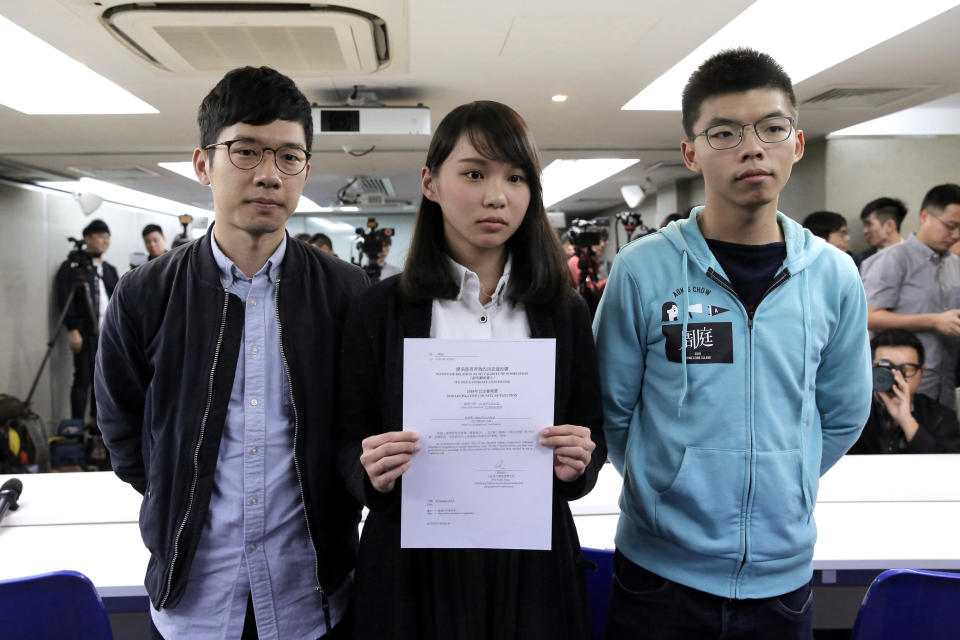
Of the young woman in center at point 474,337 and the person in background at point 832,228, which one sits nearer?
the young woman in center at point 474,337

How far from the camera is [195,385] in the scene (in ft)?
3.43

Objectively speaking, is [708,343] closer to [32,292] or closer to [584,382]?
[584,382]

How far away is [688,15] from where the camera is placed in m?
2.95

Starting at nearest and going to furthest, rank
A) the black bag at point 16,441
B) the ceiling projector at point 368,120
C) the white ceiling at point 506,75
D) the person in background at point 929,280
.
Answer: the white ceiling at point 506,75 < the person in background at point 929,280 < the black bag at point 16,441 < the ceiling projector at point 368,120

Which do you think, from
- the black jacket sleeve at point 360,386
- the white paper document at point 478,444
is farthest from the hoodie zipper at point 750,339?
the black jacket sleeve at point 360,386

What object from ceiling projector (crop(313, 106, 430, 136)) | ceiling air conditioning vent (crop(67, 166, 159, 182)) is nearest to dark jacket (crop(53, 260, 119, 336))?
ceiling air conditioning vent (crop(67, 166, 159, 182))

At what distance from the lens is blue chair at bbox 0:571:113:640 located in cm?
108

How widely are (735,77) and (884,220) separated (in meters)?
4.12

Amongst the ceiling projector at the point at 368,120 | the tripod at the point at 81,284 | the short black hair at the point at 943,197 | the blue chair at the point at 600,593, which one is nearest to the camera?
Result: the blue chair at the point at 600,593

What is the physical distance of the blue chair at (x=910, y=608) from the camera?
1106mm

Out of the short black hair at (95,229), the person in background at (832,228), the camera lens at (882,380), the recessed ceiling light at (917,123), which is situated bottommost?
the camera lens at (882,380)

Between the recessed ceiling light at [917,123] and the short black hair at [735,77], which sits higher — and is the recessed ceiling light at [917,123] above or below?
above

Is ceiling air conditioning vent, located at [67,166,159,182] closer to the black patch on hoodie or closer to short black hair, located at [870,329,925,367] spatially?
short black hair, located at [870,329,925,367]

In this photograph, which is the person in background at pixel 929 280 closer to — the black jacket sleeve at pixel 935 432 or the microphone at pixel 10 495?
the black jacket sleeve at pixel 935 432
